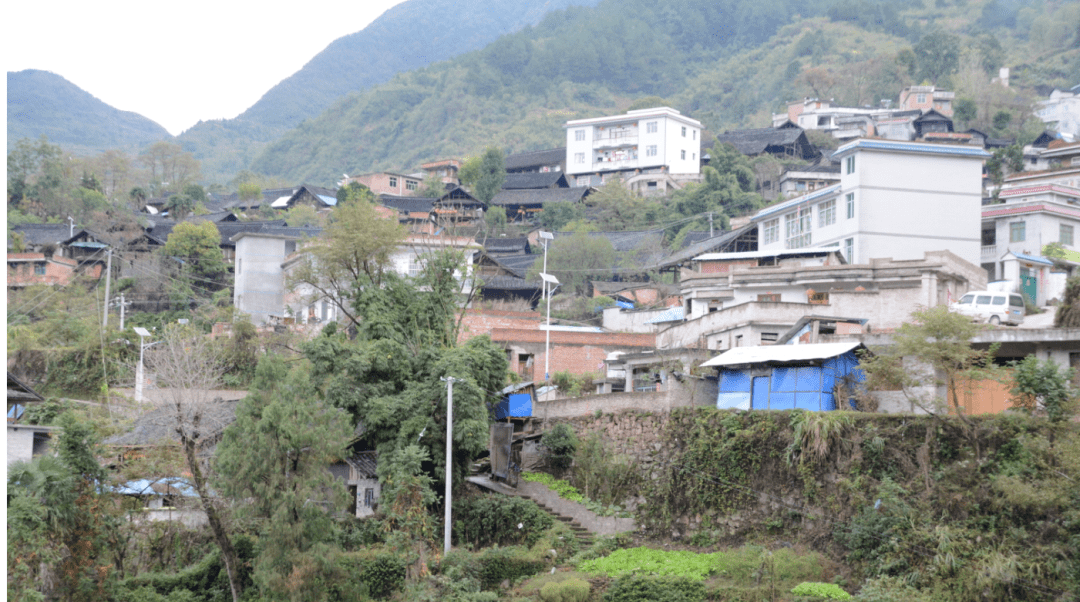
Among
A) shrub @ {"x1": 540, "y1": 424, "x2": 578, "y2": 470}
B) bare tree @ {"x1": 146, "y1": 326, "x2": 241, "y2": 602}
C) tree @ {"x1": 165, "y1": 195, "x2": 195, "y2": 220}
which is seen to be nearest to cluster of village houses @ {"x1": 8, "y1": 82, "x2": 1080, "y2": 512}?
shrub @ {"x1": 540, "y1": 424, "x2": 578, "y2": 470}

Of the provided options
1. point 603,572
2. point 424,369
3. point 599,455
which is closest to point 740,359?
point 599,455

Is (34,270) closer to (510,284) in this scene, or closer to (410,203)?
(410,203)

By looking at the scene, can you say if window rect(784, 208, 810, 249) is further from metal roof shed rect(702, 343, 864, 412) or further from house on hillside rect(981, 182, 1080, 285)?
metal roof shed rect(702, 343, 864, 412)

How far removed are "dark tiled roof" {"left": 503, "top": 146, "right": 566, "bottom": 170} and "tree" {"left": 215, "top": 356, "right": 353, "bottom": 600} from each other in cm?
5023

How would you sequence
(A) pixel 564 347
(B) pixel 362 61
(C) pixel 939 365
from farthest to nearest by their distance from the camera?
(B) pixel 362 61
(A) pixel 564 347
(C) pixel 939 365

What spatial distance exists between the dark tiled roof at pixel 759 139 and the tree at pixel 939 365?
150ft

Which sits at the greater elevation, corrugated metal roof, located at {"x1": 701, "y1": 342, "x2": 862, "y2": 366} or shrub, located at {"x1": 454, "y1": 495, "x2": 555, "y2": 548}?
corrugated metal roof, located at {"x1": 701, "y1": 342, "x2": 862, "y2": 366}

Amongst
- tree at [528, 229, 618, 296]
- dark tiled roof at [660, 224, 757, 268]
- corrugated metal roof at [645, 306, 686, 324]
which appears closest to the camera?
corrugated metal roof at [645, 306, 686, 324]

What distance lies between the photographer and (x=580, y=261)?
46812mm

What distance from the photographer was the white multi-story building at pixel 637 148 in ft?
212

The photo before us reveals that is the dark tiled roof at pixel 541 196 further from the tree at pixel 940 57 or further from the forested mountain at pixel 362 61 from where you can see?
the forested mountain at pixel 362 61

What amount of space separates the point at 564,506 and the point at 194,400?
1015 cm

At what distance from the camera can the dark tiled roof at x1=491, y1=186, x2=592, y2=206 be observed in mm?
61188

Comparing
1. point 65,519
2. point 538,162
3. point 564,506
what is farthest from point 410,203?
point 65,519
